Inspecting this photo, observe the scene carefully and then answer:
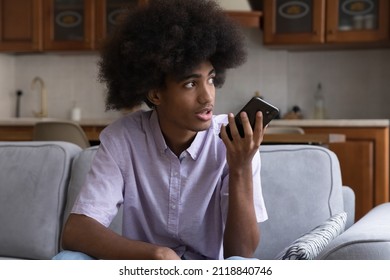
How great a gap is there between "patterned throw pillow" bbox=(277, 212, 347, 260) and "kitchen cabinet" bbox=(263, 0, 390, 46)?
3423mm

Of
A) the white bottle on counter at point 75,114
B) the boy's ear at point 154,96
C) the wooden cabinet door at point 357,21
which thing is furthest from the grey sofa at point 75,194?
the white bottle on counter at point 75,114

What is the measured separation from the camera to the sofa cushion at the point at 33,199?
215 centimetres

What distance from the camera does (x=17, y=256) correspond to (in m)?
2.18

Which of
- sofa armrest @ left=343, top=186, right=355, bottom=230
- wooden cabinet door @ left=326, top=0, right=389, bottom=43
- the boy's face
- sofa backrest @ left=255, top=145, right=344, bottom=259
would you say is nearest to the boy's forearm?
the boy's face

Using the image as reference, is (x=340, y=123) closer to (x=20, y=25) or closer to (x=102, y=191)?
(x=20, y=25)

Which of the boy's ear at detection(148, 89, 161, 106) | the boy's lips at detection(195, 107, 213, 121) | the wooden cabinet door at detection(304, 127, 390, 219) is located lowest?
the wooden cabinet door at detection(304, 127, 390, 219)

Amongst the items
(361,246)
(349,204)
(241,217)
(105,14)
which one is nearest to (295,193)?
(349,204)

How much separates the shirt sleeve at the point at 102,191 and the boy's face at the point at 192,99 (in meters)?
0.17

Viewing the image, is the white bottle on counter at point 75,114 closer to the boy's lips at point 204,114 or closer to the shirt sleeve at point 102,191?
the shirt sleeve at point 102,191

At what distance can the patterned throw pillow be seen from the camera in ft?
4.59

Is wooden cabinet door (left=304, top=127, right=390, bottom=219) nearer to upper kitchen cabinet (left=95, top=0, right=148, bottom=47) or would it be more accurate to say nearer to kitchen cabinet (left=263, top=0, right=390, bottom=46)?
kitchen cabinet (left=263, top=0, right=390, bottom=46)
